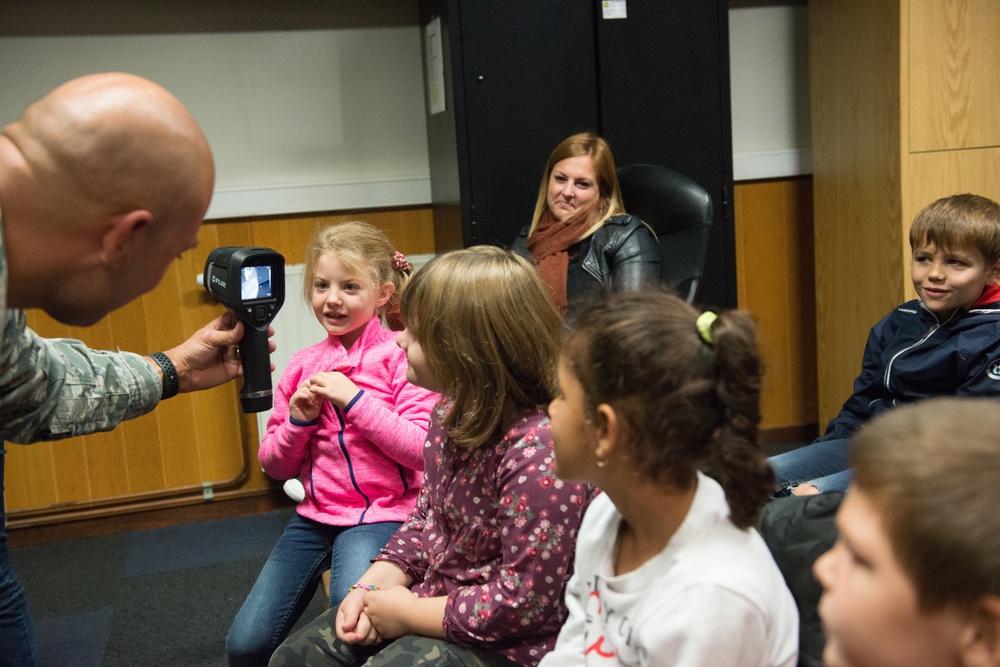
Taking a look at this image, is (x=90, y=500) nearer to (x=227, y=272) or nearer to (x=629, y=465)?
(x=227, y=272)

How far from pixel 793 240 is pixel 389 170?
1.64m

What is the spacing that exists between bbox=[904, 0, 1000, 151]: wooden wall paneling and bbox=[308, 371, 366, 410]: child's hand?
2.19 metres

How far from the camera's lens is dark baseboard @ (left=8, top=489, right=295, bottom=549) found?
3.29m

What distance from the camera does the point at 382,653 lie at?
4.57 feet

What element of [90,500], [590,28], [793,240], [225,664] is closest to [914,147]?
[793,240]

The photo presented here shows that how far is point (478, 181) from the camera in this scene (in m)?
3.01

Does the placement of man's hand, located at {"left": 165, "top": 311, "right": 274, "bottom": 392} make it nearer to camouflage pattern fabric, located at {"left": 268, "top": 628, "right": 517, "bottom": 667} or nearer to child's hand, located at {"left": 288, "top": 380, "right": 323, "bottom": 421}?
child's hand, located at {"left": 288, "top": 380, "right": 323, "bottom": 421}

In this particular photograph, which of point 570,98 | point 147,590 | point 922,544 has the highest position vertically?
point 570,98

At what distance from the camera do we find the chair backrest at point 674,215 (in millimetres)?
2611

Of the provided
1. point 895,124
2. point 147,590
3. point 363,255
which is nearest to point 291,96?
point 363,255

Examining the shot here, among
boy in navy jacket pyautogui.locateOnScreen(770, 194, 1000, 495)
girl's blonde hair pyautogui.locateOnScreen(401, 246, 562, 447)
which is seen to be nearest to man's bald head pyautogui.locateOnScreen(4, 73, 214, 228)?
girl's blonde hair pyautogui.locateOnScreen(401, 246, 562, 447)

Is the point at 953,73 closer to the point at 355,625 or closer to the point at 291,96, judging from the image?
the point at 291,96

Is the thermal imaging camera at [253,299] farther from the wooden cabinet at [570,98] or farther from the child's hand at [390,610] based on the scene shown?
the wooden cabinet at [570,98]

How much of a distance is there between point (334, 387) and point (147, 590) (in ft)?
4.82
